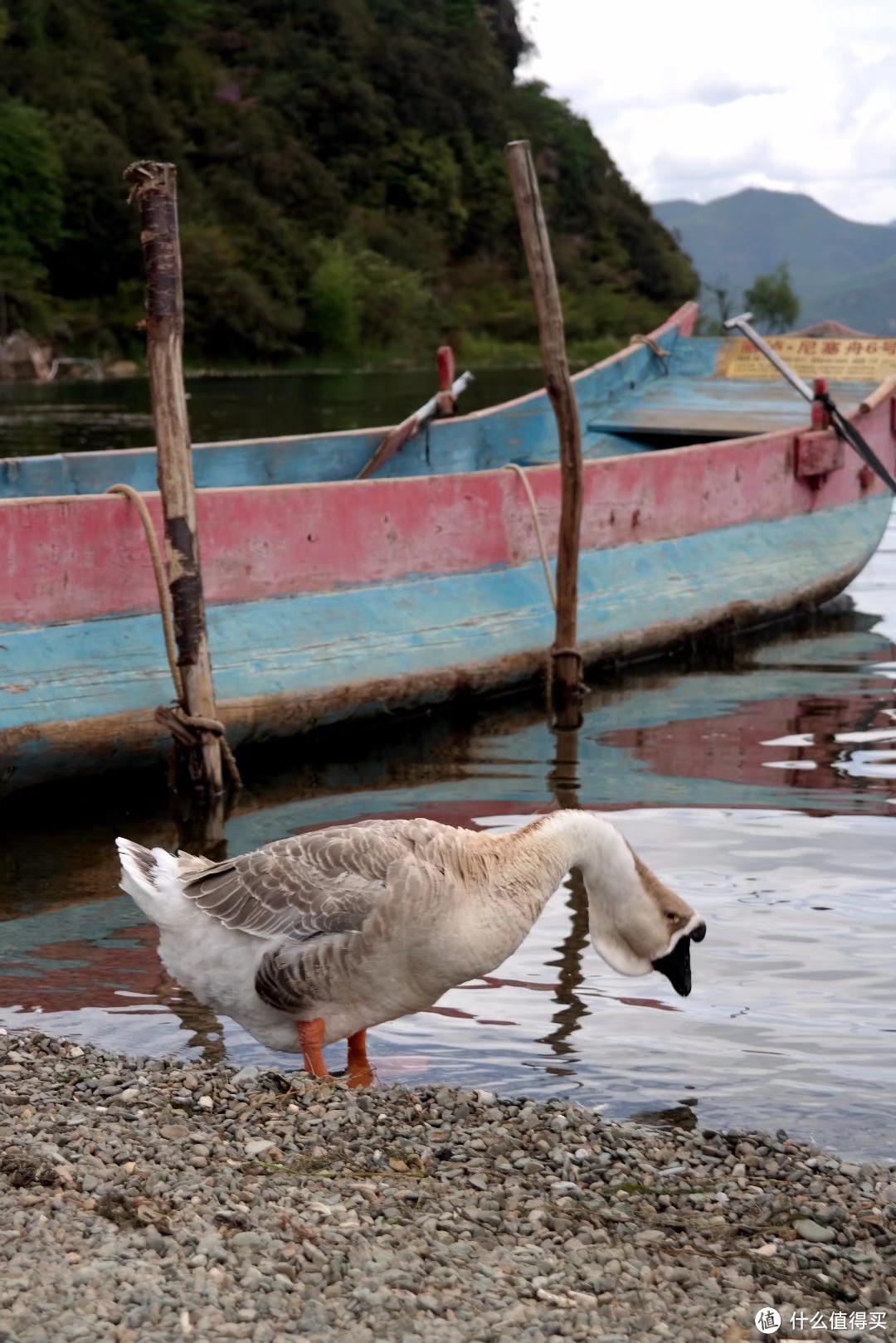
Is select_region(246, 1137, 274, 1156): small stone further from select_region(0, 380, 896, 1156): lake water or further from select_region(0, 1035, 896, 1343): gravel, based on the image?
select_region(0, 380, 896, 1156): lake water

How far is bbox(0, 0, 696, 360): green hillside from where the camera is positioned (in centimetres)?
6719

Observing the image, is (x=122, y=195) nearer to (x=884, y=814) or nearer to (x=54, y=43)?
(x=54, y=43)

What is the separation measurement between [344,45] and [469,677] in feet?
281

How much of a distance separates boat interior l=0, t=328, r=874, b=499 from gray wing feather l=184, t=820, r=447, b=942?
667cm

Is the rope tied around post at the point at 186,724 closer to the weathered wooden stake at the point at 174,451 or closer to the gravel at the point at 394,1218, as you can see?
the weathered wooden stake at the point at 174,451

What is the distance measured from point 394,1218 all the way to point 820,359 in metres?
14.7

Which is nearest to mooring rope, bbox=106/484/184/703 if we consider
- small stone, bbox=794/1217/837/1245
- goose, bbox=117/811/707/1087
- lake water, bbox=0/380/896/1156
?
lake water, bbox=0/380/896/1156

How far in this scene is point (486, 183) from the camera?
9188 centimetres

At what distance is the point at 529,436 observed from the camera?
1645 cm

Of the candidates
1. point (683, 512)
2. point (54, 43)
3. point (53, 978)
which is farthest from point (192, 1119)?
point (54, 43)

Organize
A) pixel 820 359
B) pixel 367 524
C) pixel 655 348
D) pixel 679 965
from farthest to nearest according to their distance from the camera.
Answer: pixel 655 348, pixel 820 359, pixel 367 524, pixel 679 965

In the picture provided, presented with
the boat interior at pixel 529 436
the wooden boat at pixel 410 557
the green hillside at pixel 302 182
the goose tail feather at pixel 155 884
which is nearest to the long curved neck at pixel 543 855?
the goose tail feather at pixel 155 884

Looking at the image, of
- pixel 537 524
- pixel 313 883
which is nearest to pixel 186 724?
pixel 537 524

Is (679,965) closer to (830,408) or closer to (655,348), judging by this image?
(830,408)
